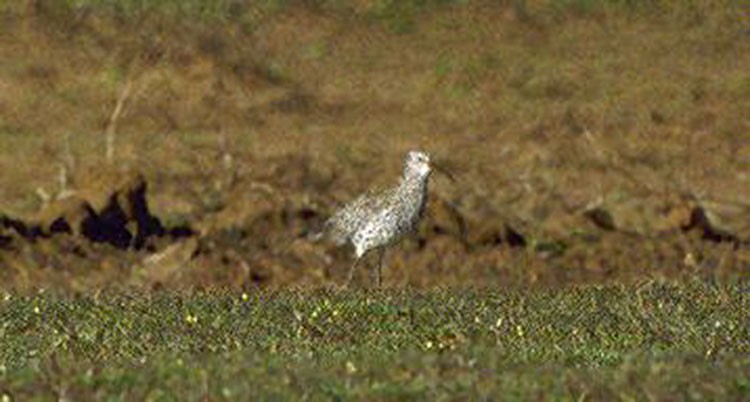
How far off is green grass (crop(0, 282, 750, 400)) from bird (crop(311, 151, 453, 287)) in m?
1.44

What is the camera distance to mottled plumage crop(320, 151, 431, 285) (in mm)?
28891

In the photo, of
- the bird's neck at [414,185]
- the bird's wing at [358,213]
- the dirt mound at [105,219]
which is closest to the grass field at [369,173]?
the dirt mound at [105,219]

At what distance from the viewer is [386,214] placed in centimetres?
2889

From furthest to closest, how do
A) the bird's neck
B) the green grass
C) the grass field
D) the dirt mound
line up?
1. the dirt mound
2. the bird's neck
3. the grass field
4. the green grass

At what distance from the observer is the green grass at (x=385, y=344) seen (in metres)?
19.0

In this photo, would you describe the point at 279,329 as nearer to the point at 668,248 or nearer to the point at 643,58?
the point at 668,248

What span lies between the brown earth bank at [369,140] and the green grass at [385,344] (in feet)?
18.6

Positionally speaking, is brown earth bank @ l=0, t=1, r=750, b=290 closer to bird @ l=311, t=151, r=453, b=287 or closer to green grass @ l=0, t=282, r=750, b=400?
bird @ l=311, t=151, r=453, b=287

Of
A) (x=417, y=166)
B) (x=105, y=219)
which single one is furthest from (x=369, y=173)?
(x=417, y=166)

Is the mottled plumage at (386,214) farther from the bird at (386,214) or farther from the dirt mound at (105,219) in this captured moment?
the dirt mound at (105,219)

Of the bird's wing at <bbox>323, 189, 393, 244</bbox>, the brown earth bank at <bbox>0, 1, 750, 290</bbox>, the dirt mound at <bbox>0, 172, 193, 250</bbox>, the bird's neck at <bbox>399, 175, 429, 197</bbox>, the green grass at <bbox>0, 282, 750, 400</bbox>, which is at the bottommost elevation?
the brown earth bank at <bbox>0, 1, 750, 290</bbox>

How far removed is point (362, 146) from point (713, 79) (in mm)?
5489

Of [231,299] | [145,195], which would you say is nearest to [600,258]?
[145,195]

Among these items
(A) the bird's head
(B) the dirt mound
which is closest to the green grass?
(A) the bird's head
